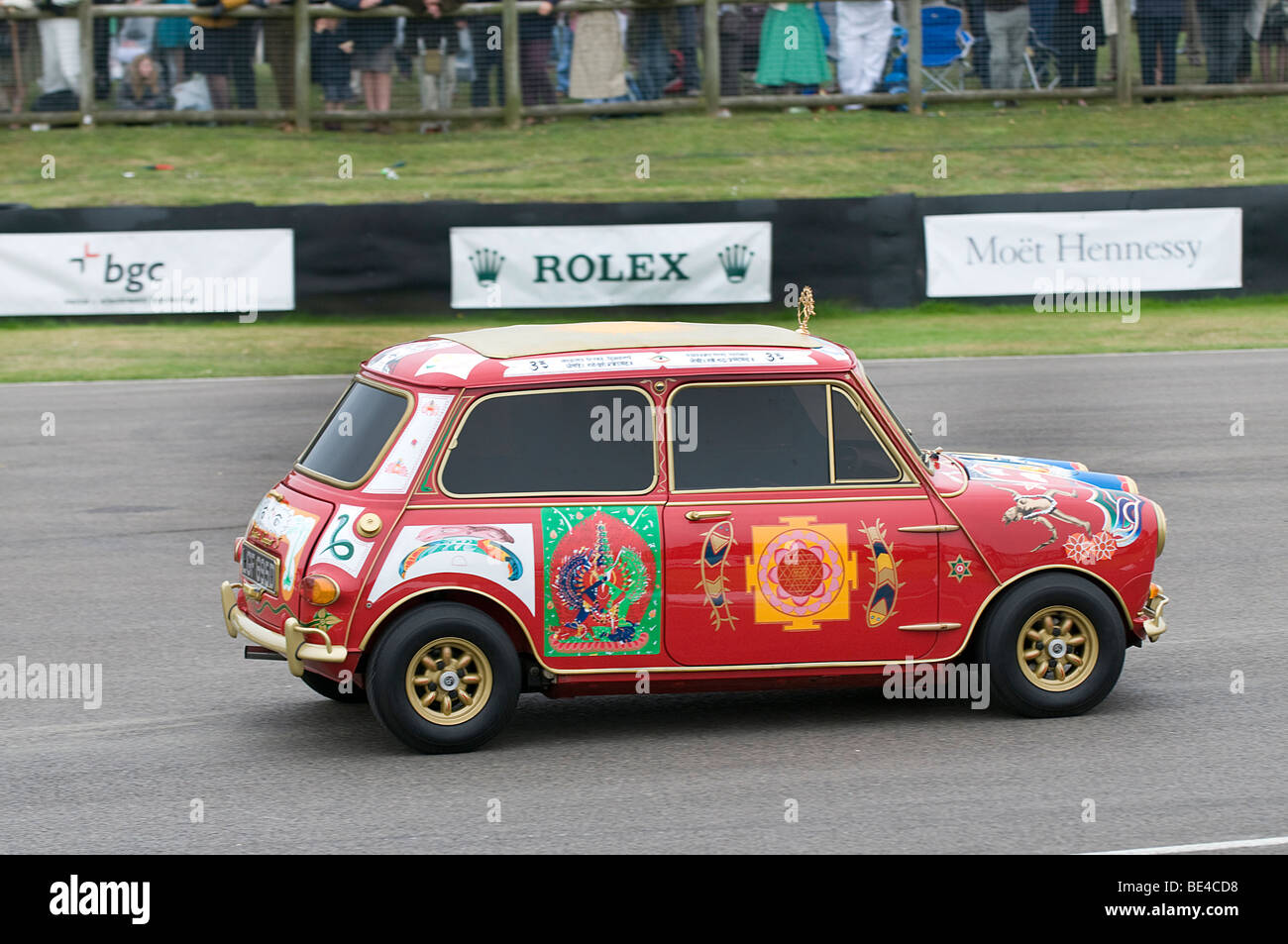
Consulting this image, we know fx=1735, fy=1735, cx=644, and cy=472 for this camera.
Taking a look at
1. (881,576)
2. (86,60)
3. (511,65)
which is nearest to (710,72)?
(511,65)

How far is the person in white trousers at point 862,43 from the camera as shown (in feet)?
90.5

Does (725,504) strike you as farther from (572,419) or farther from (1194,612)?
(1194,612)

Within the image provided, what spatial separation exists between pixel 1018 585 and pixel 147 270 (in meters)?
16.0

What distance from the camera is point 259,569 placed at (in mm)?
7227

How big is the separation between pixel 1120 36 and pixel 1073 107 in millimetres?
1433

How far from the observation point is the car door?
22.7 feet

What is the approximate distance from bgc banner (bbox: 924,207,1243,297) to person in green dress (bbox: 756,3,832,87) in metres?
6.92

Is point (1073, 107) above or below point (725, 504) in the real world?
above

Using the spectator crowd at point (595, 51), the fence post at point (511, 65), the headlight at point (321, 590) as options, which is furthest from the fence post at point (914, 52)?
the headlight at point (321, 590)

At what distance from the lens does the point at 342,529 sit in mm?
6848

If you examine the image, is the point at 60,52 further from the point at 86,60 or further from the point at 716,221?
the point at 716,221

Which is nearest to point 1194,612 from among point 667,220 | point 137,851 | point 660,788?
point 660,788

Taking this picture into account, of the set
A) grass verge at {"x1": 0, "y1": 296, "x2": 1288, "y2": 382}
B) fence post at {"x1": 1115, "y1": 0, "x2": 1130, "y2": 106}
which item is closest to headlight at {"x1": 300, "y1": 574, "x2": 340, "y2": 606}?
grass verge at {"x1": 0, "y1": 296, "x2": 1288, "y2": 382}

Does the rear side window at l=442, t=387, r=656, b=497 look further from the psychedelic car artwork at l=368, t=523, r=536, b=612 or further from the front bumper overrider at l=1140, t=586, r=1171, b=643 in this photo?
the front bumper overrider at l=1140, t=586, r=1171, b=643
